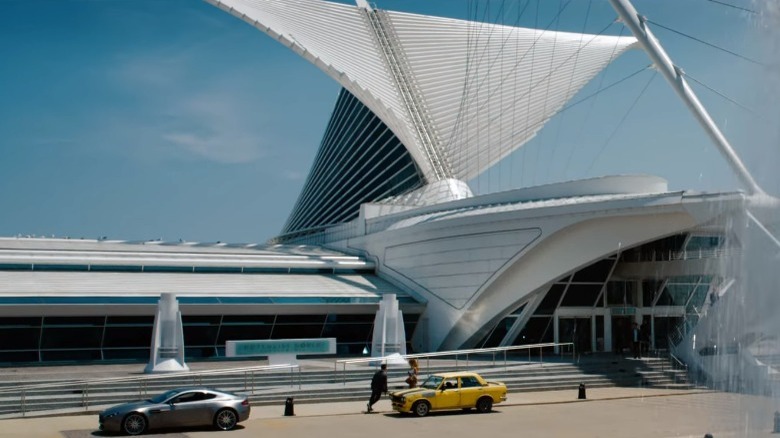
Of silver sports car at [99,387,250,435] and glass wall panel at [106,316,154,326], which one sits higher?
glass wall panel at [106,316,154,326]

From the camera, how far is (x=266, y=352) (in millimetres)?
33281

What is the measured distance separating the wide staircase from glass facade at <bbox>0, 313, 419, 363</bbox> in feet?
13.6

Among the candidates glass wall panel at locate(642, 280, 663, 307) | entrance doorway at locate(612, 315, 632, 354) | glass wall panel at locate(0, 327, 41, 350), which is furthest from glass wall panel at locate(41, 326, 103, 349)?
glass wall panel at locate(642, 280, 663, 307)

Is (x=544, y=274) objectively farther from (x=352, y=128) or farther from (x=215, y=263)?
(x=352, y=128)

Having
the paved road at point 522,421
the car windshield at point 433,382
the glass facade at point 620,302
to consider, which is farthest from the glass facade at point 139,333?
the car windshield at point 433,382

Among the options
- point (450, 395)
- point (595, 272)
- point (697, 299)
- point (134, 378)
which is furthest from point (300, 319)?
point (697, 299)

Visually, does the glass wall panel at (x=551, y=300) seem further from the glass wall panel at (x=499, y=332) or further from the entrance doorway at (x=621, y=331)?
the entrance doorway at (x=621, y=331)

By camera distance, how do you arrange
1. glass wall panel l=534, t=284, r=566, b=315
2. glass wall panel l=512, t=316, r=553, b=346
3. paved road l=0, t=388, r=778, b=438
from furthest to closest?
1. glass wall panel l=512, t=316, r=553, b=346
2. glass wall panel l=534, t=284, r=566, b=315
3. paved road l=0, t=388, r=778, b=438

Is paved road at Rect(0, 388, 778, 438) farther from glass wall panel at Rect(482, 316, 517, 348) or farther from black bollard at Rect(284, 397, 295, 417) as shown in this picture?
glass wall panel at Rect(482, 316, 517, 348)

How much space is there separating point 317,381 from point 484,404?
7438mm

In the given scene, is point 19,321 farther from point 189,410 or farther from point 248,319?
point 189,410

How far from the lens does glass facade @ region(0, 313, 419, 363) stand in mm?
36969

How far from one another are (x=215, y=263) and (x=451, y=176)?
593 inches

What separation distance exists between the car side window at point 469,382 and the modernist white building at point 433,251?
923 centimetres
